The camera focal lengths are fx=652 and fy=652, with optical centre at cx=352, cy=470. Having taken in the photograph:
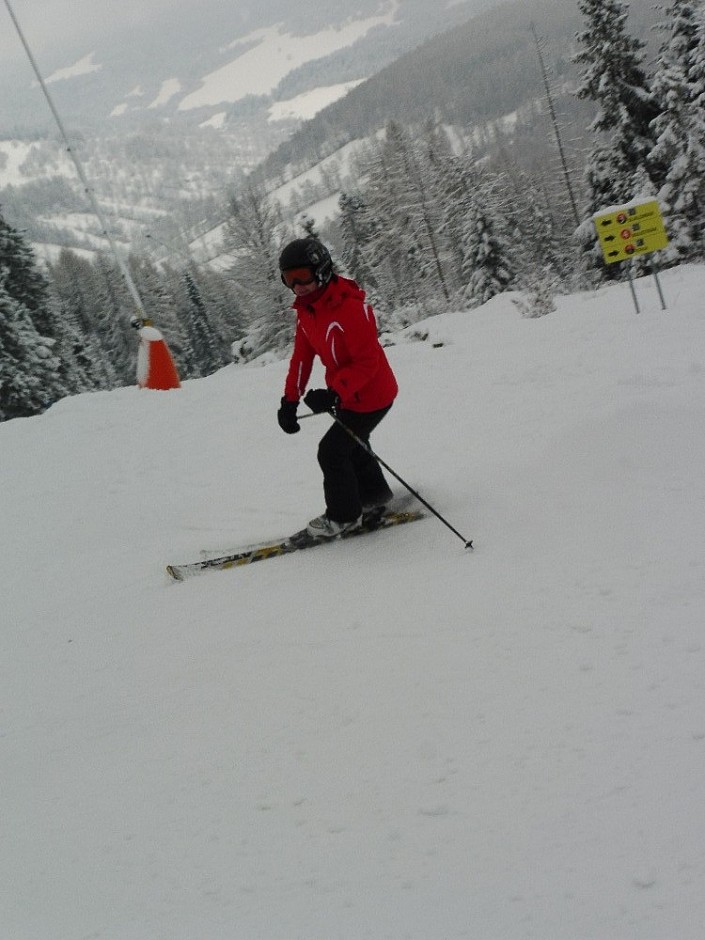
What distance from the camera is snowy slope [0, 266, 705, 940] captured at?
1.83m

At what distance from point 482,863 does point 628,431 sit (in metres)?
3.49

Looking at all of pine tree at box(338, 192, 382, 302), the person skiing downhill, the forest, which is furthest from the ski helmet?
pine tree at box(338, 192, 382, 302)

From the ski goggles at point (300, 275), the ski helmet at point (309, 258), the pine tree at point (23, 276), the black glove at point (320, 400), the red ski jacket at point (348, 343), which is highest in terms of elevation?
the pine tree at point (23, 276)

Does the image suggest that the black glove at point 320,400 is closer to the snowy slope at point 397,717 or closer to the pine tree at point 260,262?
the snowy slope at point 397,717

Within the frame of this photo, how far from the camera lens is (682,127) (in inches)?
829

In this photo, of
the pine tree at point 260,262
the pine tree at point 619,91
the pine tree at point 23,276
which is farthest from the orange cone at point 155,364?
the pine tree at point 260,262

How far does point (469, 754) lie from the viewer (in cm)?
226

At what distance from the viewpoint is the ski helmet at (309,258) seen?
4.02 meters

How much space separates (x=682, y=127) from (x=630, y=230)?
13597 millimetres

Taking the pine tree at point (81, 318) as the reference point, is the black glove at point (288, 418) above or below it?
below

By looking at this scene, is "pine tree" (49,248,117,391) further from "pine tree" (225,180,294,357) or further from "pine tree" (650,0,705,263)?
"pine tree" (650,0,705,263)

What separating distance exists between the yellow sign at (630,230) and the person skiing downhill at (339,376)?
26.5ft

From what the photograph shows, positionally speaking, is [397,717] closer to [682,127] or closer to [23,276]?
[682,127]

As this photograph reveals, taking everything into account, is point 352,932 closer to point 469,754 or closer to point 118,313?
point 469,754
